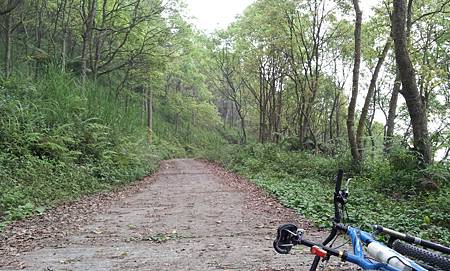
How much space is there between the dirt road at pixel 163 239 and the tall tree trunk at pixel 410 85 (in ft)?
12.7

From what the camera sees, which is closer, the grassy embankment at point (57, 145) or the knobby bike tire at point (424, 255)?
the knobby bike tire at point (424, 255)

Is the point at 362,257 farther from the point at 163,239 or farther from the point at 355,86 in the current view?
the point at 355,86

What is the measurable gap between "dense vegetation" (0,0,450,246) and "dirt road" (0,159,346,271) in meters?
1.24

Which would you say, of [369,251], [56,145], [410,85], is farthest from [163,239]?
[410,85]

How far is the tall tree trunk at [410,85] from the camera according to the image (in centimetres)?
975

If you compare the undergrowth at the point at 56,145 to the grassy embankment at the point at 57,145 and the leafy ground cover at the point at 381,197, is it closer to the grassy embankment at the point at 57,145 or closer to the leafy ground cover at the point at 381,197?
the grassy embankment at the point at 57,145

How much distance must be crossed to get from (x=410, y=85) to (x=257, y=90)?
1023 inches

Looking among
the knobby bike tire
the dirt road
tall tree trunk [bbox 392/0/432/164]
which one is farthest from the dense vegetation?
the knobby bike tire

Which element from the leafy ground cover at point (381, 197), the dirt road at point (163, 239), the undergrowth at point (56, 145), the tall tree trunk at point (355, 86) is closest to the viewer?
the dirt road at point (163, 239)

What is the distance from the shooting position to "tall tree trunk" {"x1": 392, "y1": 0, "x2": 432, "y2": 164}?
32.0ft

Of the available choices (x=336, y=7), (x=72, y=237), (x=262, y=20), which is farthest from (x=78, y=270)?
(x=262, y=20)

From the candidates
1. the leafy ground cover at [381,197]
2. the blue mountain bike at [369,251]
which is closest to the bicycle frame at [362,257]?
the blue mountain bike at [369,251]

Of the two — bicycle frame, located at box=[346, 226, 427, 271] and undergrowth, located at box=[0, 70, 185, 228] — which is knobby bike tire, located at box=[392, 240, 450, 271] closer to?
bicycle frame, located at box=[346, 226, 427, 271]

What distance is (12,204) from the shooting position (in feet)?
26.8
